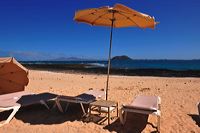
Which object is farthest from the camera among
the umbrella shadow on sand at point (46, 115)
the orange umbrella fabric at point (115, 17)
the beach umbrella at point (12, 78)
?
the beach umbrella at point (12, 78)

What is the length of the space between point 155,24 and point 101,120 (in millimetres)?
2944

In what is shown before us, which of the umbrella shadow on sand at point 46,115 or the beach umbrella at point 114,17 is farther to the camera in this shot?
the beach umbrella at point 114,17

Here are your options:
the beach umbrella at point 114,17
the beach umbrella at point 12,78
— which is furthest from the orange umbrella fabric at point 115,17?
the beach umbrella at point 12,78

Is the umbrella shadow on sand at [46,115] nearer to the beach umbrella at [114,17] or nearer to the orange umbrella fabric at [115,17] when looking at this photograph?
the beach umbrella at [114,17]

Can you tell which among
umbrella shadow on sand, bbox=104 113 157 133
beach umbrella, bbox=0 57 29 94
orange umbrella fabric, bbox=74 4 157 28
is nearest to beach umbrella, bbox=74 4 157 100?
orange umbrella fabric, bbox=74 4 157 28

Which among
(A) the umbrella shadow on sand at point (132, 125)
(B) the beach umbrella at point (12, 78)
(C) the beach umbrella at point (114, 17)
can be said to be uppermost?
(C) the beach umbrella at point (114, 17)

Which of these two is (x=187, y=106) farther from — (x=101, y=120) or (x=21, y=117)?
(x=21, y=117)

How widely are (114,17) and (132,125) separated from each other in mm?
3156

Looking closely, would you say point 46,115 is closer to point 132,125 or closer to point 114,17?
point 132,125

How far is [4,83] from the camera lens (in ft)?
25.2

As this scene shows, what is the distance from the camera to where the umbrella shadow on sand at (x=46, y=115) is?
593 cm

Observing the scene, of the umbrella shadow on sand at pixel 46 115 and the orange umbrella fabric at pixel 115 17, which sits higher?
the orange umbrella fabric at pixel 115 17

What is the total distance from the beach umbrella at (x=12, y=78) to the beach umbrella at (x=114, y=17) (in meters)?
2.51

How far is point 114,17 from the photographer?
711 centimetres
